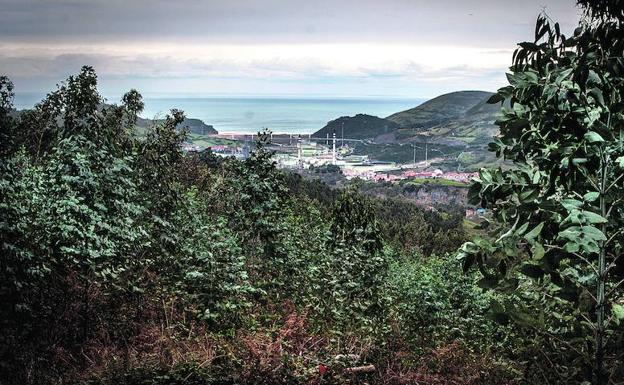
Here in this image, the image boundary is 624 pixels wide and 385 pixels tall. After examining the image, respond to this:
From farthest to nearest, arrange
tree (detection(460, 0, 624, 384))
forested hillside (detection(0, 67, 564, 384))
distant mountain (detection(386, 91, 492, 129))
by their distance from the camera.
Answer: distant mountain (detection(386, 91, 492, 129)) < forested hillside (detection(0, 67, 564, 384)) < tree (detection(460, 0, 624, 384))

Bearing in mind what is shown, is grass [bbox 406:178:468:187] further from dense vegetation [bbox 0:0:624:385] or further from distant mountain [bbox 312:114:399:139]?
dense vegetation [bbox 0:0:624:385]

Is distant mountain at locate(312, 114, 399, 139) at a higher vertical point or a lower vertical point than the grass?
higher

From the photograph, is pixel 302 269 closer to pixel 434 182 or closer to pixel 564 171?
pixel 564 171

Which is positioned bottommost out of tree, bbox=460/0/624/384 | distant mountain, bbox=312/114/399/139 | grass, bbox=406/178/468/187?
grass, bbox=406/178/468/187

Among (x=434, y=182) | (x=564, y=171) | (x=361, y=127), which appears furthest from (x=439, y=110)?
(x=564, y=171)

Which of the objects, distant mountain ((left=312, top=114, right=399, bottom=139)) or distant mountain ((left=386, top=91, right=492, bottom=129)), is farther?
distant mountain ((left=386, top=91, right=492, bottom=129))

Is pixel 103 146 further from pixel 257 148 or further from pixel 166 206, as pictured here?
pixel 257 148

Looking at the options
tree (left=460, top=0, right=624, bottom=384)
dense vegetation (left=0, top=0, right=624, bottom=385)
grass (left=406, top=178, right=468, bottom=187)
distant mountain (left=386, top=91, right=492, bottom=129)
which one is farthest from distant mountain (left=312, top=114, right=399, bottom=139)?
tree (left=460, top=0, right=624, bottom=384)
